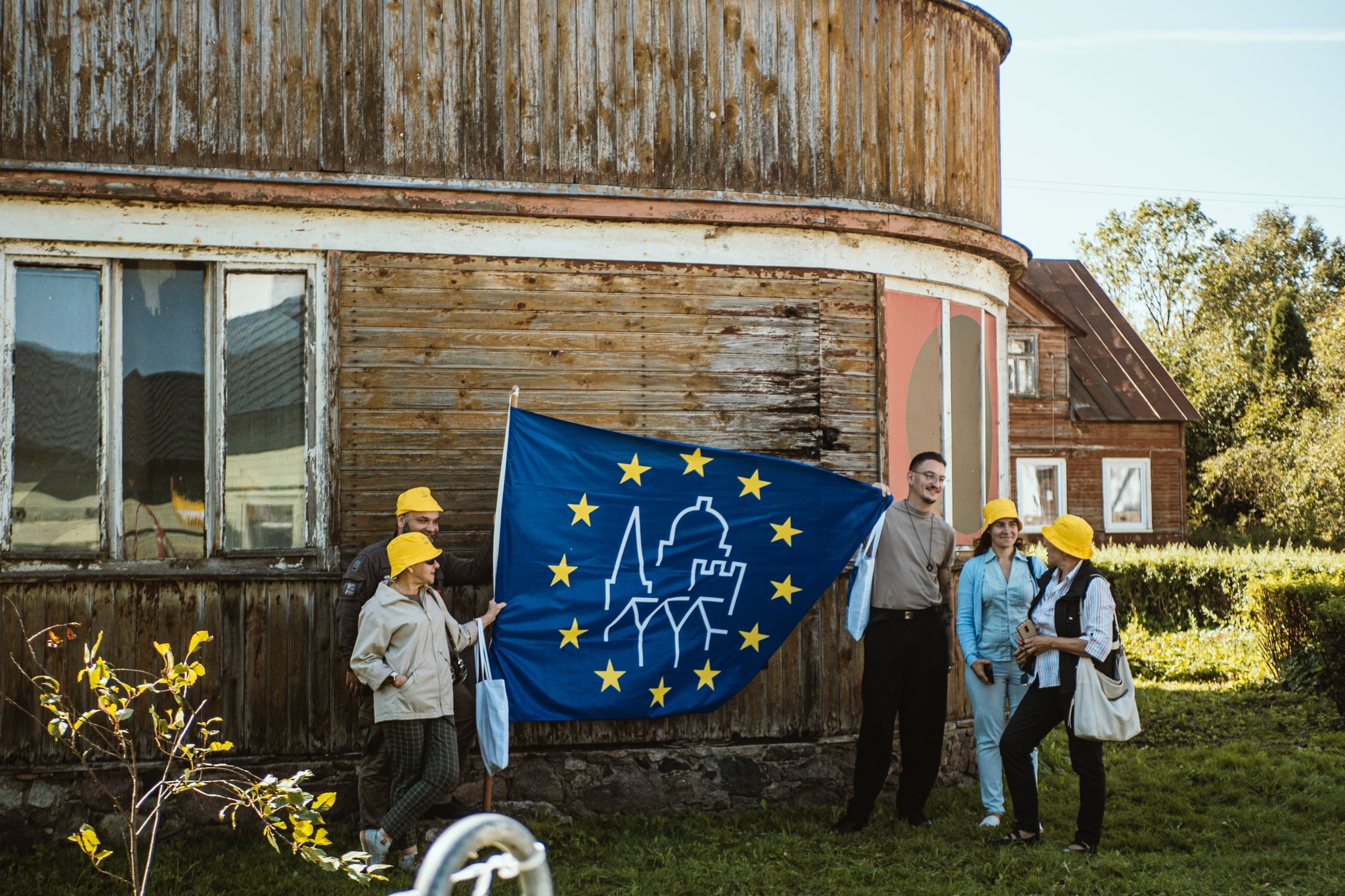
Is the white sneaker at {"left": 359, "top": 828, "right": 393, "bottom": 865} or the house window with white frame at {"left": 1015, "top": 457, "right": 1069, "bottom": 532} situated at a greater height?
the house window with white frame at {"left": 1015, "top": 457, "right": 1069, "bottom": 532}

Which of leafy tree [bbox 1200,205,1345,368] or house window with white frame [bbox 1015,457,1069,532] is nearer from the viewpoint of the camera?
house window with white frame [bbox 1015,457,1069,532]

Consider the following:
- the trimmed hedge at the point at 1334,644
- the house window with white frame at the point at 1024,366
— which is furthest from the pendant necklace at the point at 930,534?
the house window with white frame at the point at 1024,366

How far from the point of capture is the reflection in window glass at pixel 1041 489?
3134cm

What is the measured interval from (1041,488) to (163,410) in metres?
27.1

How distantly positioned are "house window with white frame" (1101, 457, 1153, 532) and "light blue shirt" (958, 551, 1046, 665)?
85.8ft

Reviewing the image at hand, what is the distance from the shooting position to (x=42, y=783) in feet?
23.0

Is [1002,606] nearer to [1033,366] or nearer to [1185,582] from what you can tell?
[1185,582]

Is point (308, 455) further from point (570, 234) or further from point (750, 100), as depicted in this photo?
point (750, 100)

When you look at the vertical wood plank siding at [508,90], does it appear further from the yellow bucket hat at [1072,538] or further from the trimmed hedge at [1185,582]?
the trimmed hedge at [1185,582]

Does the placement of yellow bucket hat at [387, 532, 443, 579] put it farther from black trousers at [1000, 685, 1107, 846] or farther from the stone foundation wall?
black trousers at [1000, 685, 1107, 846]

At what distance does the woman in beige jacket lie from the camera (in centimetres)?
638

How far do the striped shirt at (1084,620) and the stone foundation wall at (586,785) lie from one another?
62.9 inches

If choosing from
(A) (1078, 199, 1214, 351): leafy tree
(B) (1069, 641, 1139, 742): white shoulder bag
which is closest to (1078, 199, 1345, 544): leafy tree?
(A) (1078, 199, 1214, 351): leafy tree

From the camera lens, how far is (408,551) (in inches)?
252
